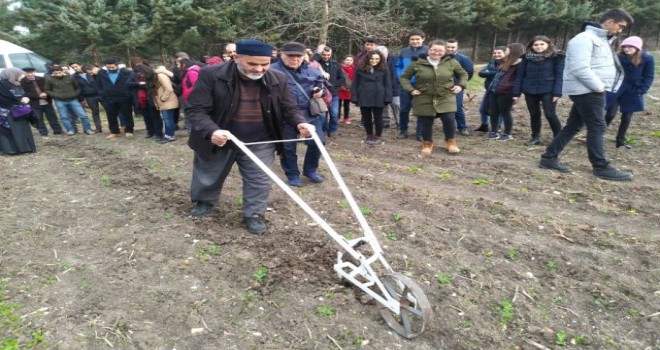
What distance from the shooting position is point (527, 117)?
9766 mm

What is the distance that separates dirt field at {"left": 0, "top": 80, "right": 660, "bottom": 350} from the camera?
302 centimetres

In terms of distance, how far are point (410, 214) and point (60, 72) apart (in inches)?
344

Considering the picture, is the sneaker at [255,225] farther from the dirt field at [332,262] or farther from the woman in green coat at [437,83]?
the woman in green coat at [437,83]

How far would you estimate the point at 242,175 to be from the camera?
4.48 meters

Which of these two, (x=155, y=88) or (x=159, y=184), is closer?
(x=159, y=184)

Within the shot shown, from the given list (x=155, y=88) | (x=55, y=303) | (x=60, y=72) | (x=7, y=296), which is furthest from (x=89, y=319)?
(x=60, y=72)

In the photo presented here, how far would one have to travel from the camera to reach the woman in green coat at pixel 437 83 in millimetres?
6703

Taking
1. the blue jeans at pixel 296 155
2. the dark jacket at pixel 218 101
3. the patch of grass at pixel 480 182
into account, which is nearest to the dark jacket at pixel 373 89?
the blue jeans at pixel 296 155

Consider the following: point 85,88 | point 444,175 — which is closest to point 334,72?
point 444,175

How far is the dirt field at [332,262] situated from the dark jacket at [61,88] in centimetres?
389

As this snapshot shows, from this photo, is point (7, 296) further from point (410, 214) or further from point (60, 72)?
point (60, 72)

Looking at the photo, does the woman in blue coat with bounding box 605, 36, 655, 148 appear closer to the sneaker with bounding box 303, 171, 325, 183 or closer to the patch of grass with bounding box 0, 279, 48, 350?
the sneaker with bounding box 303, 171, 325, 183

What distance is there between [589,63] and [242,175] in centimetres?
428

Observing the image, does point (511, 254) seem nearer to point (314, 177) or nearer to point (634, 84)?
point (314, 177)
